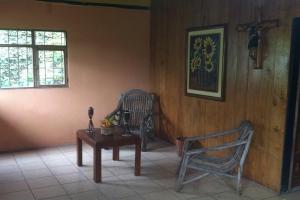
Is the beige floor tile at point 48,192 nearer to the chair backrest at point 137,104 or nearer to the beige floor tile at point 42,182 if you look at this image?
the beige floor tile at point 42,182

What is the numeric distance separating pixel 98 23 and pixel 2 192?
283 centimetres

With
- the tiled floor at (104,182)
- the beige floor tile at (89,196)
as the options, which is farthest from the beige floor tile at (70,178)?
the beige floor tile at (89,196)

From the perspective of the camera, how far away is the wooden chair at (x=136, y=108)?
5090 millimetres

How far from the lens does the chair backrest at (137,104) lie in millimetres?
5219

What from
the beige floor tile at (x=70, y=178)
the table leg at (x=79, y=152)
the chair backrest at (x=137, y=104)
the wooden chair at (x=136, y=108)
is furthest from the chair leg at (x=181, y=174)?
the chair backrest at (x=137, y=104)

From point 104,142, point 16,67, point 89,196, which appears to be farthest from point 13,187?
point 16,67

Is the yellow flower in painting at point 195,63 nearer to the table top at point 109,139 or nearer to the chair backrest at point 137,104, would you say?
the chair backrest at point 137,104

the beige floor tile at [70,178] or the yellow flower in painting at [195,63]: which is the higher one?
the yellow flower in painting at [195,63]

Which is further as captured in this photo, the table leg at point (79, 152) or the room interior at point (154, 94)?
the table leg at point (79, 152)

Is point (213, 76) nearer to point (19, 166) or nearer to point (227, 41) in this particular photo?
point (227, 41)

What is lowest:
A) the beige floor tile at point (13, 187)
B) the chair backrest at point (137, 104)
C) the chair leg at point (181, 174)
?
the beige floor tile at point (13, 187)

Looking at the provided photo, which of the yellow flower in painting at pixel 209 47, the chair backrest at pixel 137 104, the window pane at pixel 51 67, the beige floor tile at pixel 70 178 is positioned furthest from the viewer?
the chair backrest at pixel 137 104

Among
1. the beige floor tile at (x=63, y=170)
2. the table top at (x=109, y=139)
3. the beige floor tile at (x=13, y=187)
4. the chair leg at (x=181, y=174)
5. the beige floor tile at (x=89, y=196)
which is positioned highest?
the table top at (x=109, y=139)

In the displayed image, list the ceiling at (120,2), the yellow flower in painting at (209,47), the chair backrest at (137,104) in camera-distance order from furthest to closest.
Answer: the chair backrest at (137,104)
the ceiling at (120,2)
the yellow flower in painting at (209,47)
